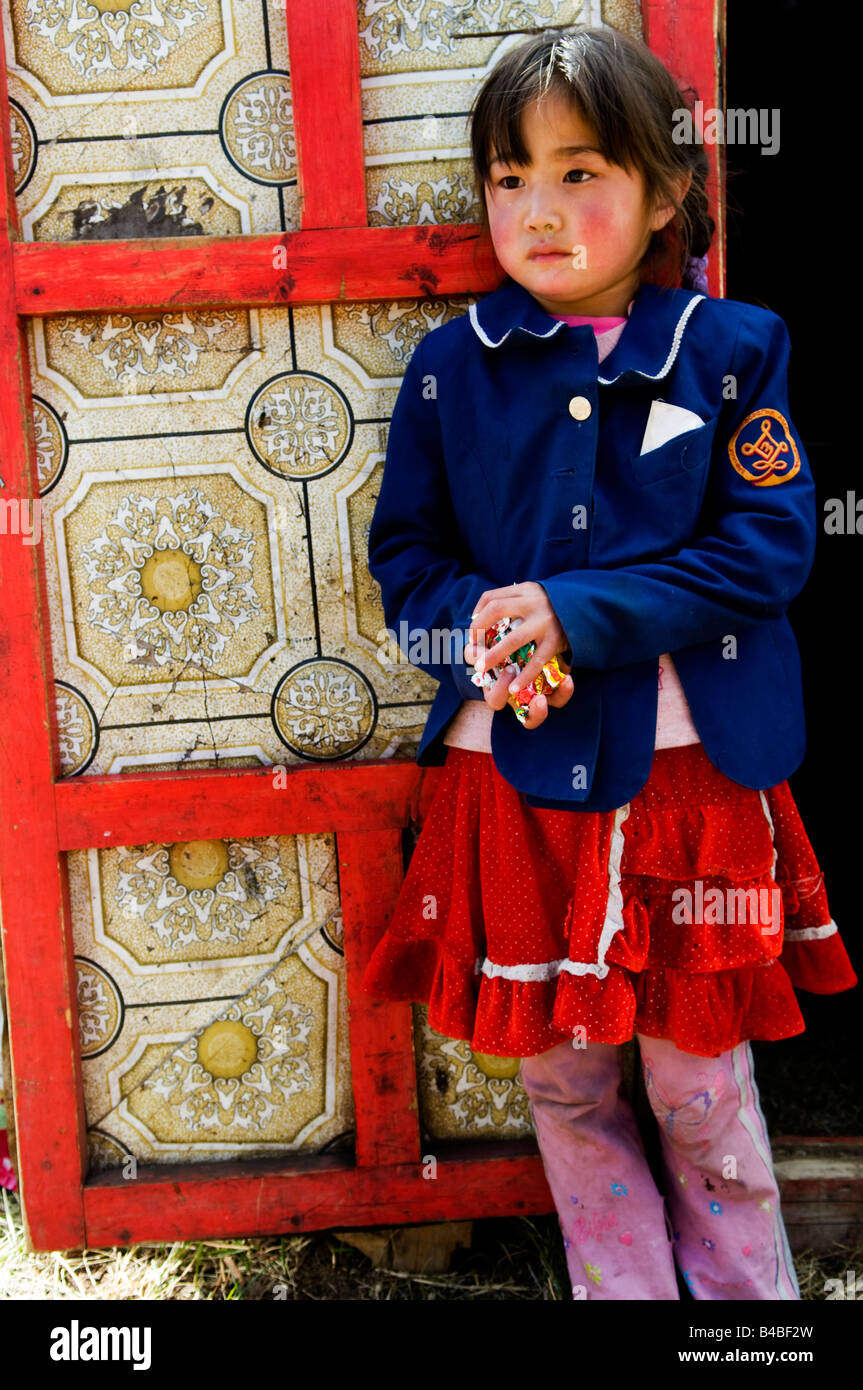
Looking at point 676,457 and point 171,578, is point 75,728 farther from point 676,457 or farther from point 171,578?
point 676,457

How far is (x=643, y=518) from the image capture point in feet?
4.60

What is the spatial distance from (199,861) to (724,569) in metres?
0.96

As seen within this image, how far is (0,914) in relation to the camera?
5.78 ft

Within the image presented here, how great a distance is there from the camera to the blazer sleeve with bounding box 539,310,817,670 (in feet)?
4.29

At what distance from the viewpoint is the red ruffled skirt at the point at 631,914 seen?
1.42 metres

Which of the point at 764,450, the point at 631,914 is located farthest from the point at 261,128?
the point at 631,914

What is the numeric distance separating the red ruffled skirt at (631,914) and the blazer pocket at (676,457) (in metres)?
0.37

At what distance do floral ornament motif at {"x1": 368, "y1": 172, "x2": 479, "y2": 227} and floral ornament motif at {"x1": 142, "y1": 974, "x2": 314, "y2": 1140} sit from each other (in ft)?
4.03

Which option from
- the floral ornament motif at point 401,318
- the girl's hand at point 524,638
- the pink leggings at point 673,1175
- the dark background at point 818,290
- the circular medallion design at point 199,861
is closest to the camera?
the girl's hand at point 524,638

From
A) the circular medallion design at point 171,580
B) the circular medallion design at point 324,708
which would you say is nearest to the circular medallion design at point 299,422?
the circular medallion design at point 171,580

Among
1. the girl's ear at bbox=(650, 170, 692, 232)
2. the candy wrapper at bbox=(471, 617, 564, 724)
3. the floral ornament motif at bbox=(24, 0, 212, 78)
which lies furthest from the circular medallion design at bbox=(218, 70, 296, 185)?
the candy wrapper at bbox=(471, 617, 564, 724)

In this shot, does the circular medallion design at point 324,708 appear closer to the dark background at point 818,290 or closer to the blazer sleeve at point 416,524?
the blazer sleeve at point 416,524

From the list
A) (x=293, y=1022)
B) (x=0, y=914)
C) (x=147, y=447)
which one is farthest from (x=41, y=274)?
(x=293, y=1022)

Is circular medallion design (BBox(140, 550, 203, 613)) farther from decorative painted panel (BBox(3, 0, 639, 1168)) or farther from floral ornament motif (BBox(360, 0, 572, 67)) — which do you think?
floral ornament motif (BBox(360, 0, 572, 67))
